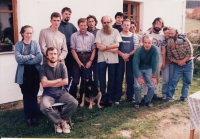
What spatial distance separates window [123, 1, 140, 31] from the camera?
891cm

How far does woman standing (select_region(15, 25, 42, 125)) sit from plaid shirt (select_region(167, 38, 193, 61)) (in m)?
3.05

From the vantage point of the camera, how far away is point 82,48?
18.8ft

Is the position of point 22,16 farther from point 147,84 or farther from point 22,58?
point 147,84

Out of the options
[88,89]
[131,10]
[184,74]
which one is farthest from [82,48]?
[131,10]

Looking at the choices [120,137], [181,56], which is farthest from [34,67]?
[181,56]

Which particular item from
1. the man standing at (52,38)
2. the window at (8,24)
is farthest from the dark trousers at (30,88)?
the window at (8,24)

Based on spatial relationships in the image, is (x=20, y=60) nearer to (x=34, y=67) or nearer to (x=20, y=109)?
(x=34, y=67)

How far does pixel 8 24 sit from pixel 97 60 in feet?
7.05

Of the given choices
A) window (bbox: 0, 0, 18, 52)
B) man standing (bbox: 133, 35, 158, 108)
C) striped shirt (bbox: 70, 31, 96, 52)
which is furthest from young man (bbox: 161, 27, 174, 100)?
window (bbox: 0, 0, 18, 52)

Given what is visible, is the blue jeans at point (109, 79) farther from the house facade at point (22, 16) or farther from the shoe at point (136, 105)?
the house facade at point (22, 16)

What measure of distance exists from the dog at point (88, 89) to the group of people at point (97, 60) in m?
0.08

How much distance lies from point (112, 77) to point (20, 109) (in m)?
2.12

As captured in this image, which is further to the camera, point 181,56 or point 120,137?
point 181,56

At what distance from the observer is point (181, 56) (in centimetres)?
618
